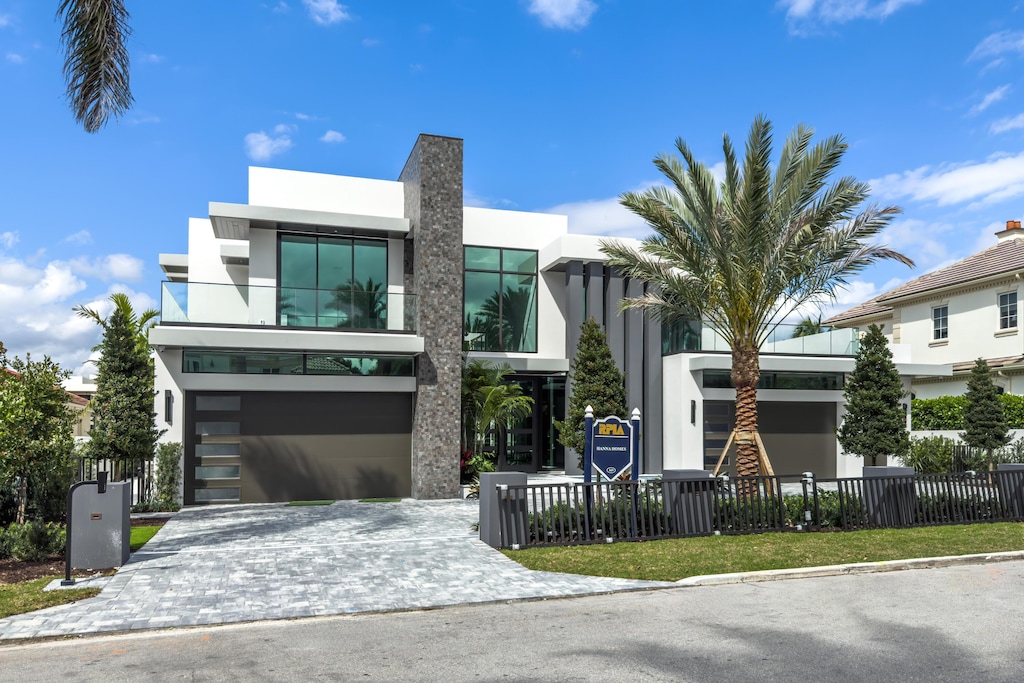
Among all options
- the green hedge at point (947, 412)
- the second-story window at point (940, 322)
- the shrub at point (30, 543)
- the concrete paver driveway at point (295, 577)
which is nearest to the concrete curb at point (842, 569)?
the concrete paver driveway at point (295, 577)

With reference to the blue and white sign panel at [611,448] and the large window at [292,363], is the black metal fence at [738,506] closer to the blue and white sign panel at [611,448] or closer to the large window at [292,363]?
the blue and white sign panel at [611,448]

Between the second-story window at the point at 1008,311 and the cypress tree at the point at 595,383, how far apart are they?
1727 cm

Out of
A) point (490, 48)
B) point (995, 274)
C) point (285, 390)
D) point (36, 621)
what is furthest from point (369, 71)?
point (995, 274)

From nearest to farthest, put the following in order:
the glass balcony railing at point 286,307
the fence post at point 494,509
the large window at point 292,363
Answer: the fence post at point 494,509
the glass balcony railing at point 286,307
the large window at point 292,363

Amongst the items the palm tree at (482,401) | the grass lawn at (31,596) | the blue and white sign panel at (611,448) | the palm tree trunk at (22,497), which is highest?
the palm tree at (482,401)

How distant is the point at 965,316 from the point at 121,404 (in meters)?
29.3

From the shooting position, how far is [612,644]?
23.4ft

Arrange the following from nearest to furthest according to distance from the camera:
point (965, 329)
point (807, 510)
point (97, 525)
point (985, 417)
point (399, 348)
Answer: point (97, 525)
point (807, 510)
point (399, 348)
point (985, 417)
point (965, 329)

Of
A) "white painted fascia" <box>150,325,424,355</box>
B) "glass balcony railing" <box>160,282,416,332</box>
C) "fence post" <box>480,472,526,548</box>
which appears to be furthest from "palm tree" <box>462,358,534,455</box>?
"fence post" <box>480,472,526,548</box>

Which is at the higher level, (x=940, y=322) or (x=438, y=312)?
(x=940, y=322)

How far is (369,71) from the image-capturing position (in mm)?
14695

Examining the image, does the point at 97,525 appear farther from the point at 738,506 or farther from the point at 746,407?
the point at 746,407

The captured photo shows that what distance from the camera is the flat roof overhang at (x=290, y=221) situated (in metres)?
18.4

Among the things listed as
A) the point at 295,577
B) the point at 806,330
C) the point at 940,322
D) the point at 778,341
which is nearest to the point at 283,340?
the point at 295,577
